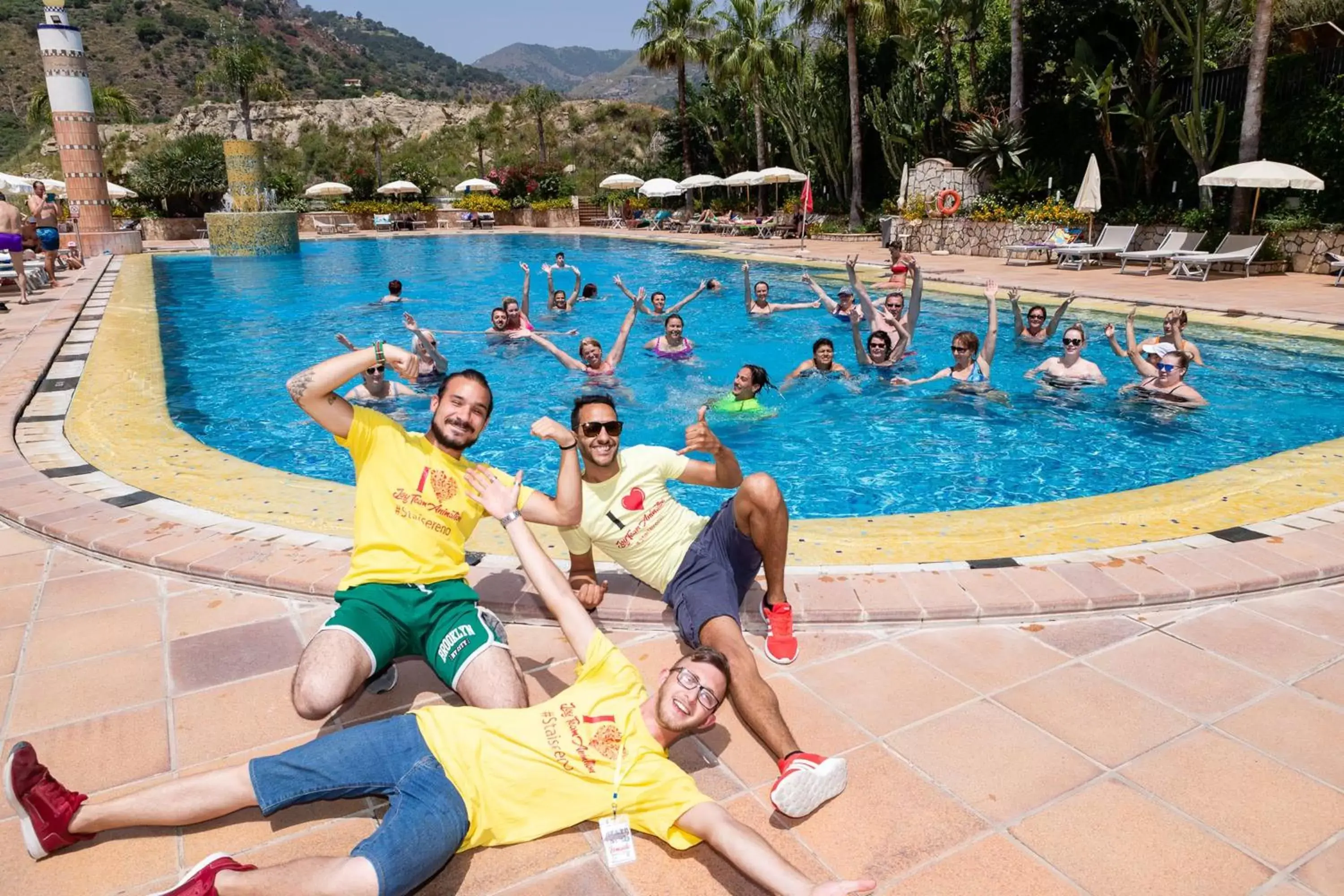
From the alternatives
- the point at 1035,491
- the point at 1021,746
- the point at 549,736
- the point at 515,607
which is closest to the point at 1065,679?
the point at 1021,746

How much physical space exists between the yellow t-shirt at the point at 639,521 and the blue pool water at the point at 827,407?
9.94ft

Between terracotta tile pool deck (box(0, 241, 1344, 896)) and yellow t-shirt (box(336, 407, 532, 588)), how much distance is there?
1.61ft

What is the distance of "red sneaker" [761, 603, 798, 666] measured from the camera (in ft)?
11.4

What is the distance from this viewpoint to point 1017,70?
2130 centimetres

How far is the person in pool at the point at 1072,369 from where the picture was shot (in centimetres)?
918

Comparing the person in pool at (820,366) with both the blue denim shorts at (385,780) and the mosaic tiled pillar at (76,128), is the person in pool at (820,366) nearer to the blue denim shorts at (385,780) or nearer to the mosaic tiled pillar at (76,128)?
the blue denim shorts at (385,780)

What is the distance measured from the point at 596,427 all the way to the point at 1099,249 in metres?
17.2

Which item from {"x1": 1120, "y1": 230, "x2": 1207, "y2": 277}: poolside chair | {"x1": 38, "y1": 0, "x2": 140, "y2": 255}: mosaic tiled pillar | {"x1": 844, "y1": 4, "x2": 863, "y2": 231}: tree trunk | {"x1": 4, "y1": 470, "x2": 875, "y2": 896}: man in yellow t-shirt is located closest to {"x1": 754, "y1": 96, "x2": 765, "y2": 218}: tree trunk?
{"x1": 844, "y1": 4, "x2": 863, "y2": 231}: tree trunk

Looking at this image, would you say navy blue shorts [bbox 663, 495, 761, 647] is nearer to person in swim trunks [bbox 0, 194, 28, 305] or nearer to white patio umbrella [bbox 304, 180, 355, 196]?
person in swim trunks [bbox 0, 194, 28, 305]

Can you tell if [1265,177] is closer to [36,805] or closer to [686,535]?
[686,535]

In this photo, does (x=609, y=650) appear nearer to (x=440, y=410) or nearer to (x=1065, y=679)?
(x=440, y=410)

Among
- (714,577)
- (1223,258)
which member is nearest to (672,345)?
(714,577)

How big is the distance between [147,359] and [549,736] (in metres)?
9.92

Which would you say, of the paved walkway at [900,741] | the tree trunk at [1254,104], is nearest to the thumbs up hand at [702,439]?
the paved walkway at [900,741]
